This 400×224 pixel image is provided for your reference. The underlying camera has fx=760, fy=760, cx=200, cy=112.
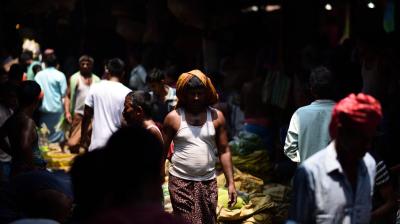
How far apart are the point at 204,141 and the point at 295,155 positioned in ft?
2.77

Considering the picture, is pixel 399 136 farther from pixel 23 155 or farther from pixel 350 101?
pixel 350 101

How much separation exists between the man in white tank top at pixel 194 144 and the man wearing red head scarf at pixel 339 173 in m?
2.35

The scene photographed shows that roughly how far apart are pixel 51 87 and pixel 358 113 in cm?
902

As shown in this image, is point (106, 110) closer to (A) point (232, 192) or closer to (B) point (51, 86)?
(A) point (232, 192)

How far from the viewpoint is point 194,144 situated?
6.09m

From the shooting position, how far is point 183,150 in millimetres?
6113

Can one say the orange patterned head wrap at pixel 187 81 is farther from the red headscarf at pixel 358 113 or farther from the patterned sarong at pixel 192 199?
the red headscarf at pixel 358 113

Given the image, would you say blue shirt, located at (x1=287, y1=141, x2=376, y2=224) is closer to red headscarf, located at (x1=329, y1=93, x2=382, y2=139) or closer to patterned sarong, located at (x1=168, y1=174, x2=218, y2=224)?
red headscarf, located at (x1=329, y1=93, x2=382, y2=139)

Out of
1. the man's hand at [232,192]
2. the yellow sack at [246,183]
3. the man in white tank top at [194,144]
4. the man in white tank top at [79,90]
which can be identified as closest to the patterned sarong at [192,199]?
the man in white tank top at [194,144]

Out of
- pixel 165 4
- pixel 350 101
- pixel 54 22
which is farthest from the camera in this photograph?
pixel 54 22

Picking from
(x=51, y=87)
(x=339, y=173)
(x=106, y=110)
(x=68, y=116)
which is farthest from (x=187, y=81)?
(x=51, y=87)

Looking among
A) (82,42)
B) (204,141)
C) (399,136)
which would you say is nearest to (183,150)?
(204,141)

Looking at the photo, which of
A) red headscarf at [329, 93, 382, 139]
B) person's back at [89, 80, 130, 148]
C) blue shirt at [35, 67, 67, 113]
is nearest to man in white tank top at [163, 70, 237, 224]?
person's back at [89, 80, 130, 148]

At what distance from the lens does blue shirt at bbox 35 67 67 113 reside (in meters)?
12.0
